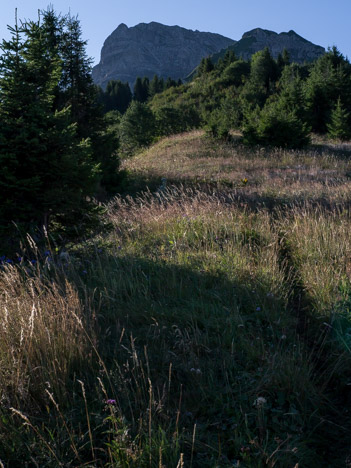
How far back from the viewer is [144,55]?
186 metres

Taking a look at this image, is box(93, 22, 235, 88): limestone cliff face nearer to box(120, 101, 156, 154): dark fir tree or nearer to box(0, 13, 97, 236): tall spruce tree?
box(120, 101, 156, 154): dark fir tree

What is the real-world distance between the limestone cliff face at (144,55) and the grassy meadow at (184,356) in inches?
7201

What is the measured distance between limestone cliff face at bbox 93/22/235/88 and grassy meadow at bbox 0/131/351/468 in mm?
182917

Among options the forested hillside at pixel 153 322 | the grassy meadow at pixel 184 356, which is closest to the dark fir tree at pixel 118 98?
the forested hillside at pixel 153 322

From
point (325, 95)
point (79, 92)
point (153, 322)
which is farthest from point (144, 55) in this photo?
point (153, 322)

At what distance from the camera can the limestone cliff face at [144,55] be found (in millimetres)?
178962

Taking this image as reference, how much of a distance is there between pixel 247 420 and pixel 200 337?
772 mm

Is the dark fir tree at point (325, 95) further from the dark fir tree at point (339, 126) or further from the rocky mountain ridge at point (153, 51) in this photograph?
the rocky mountain ridge at point (153, 51)

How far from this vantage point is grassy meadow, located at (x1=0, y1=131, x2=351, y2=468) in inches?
76.0

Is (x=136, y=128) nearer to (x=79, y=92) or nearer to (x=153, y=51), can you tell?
(x=79, y=92)

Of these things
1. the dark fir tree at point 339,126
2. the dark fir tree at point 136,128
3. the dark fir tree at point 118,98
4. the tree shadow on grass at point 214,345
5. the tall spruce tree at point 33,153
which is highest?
Answer: the dark fir tree at point 118,98

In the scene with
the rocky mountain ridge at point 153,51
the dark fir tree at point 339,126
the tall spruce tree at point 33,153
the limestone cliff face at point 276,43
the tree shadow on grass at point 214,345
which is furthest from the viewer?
the rocky mountain ridge at point 153,51

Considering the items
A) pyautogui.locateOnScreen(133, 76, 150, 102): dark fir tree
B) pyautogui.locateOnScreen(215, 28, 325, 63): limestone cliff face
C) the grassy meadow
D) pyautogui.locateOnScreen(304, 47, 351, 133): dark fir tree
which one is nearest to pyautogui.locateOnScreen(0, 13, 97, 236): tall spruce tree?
the grassy meadow

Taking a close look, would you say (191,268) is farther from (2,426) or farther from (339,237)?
(2,426)
